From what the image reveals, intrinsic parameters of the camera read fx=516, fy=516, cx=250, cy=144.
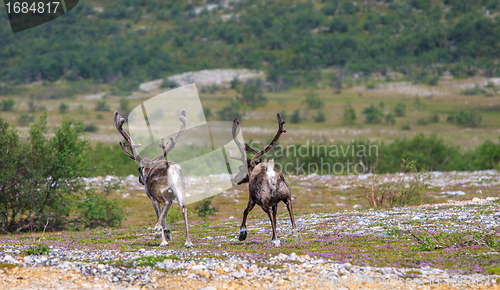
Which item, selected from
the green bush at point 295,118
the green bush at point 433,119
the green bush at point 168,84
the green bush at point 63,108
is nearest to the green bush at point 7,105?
the green bush at point 63,108

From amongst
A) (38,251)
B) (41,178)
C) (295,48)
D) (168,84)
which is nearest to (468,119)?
(168,84)

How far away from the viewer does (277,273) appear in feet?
40.3

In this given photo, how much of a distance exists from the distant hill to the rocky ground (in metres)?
122

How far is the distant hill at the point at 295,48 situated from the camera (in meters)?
147

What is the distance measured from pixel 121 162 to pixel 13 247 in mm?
44740

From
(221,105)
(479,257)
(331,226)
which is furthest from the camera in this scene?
(221,105)

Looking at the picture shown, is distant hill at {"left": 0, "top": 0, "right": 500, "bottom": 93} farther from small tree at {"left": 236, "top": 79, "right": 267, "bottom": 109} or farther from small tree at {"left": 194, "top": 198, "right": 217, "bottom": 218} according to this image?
small tree at {"left": 194, "top": 198, "right": 217, "bottom": 218}

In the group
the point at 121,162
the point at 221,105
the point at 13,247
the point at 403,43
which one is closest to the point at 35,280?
the point at 13,247

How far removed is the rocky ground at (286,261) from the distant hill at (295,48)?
122487 mm

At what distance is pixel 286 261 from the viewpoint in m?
13.0

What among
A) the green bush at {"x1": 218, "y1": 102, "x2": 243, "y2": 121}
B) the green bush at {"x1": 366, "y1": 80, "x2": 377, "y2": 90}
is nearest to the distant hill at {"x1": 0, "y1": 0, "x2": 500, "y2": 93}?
the green bush at {"x1": 366, "y1": 80, "x2": 377, "y2": 90}

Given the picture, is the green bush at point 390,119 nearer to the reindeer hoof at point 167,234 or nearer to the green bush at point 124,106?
the green bush at point 124,106

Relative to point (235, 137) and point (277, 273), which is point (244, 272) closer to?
point (277, 273)

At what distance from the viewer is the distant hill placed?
14712 centimetres
